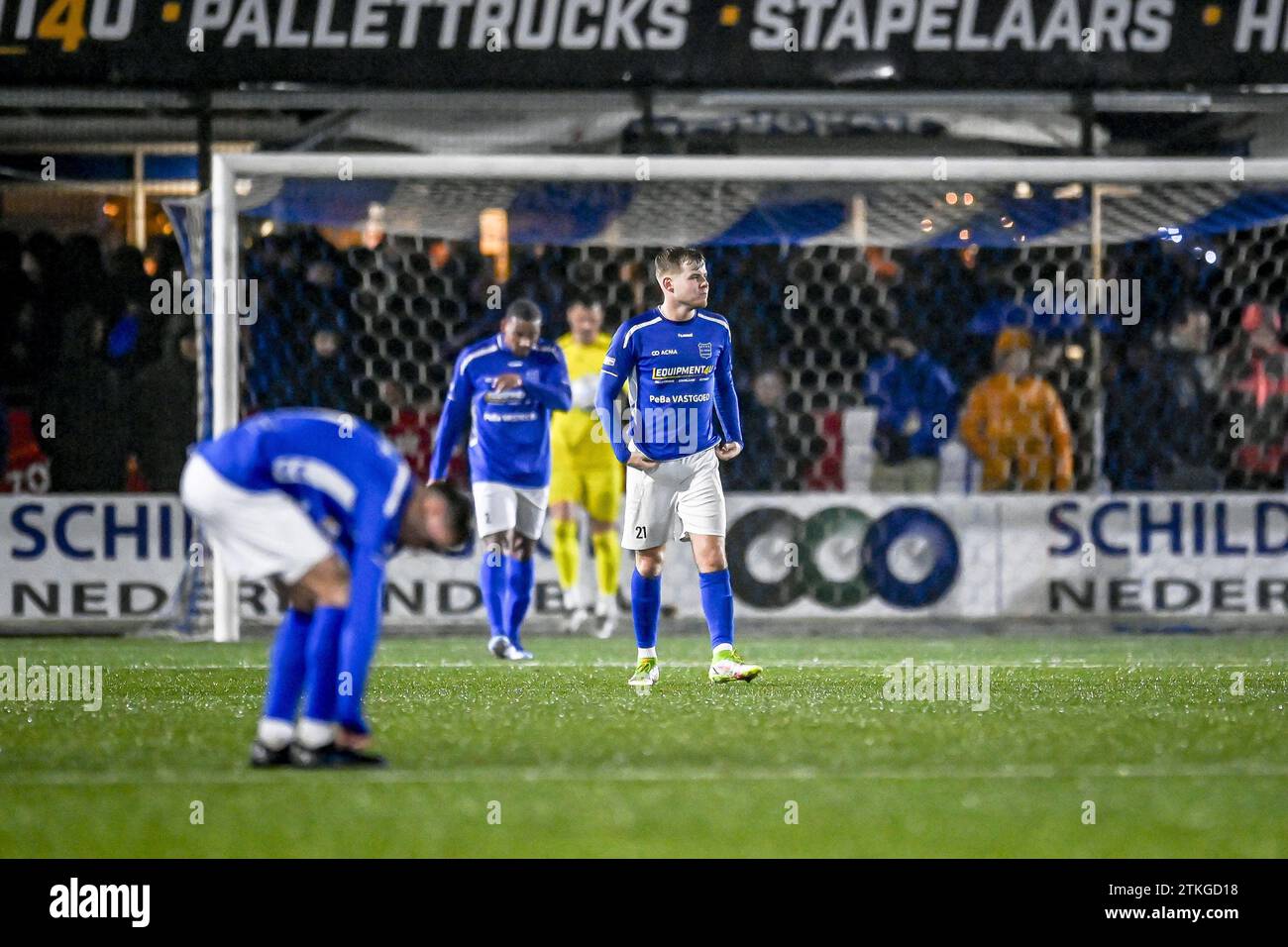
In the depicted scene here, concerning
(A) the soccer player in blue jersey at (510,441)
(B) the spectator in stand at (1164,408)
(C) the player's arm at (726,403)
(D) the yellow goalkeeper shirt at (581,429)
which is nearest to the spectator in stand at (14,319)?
(D) the yellow goalkeeper shirt at (581,429)

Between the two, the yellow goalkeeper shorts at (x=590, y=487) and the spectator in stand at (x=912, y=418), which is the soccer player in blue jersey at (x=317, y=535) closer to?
the yellow goalkeeper shorts at (x=590, y=487)

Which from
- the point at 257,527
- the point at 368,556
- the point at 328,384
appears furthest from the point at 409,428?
the point at 368,556

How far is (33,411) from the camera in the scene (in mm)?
13719

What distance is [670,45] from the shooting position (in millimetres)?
13359

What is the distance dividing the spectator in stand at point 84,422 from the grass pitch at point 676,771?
3.65 meters

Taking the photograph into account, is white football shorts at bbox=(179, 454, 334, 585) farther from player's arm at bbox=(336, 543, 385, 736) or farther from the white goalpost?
the white goalpost

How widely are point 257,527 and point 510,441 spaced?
5556 mm

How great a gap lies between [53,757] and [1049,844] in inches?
128

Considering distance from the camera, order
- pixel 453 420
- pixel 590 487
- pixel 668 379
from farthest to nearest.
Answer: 1. pixel 590 487
2. pixel 453 420
3. pixel 668 379

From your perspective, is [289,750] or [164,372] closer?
[289,750]

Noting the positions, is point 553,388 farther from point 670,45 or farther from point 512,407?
point 670,45
